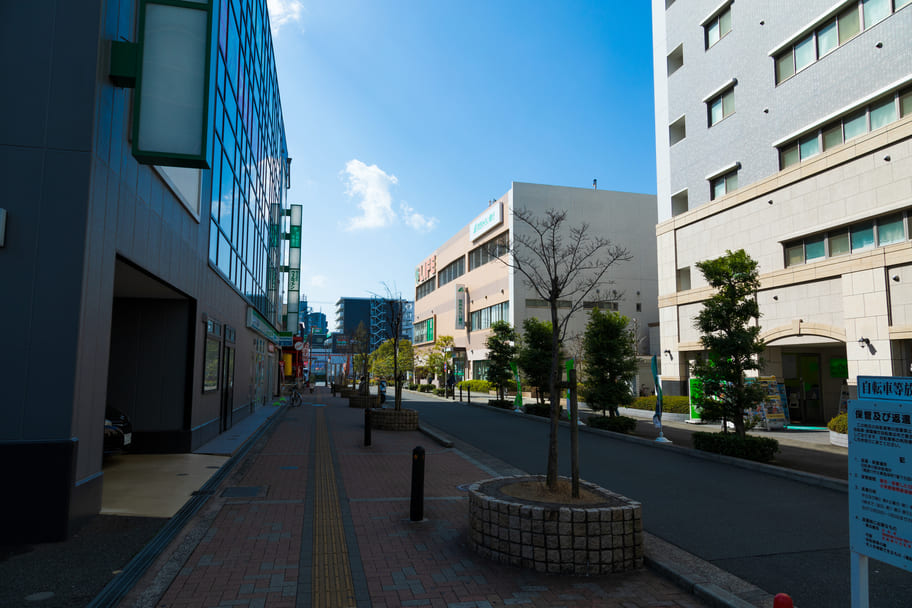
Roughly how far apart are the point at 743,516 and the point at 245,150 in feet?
62.3

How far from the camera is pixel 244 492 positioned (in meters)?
8.63

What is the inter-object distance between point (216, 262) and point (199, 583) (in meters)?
11.5

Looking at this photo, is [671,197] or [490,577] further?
[671,197]

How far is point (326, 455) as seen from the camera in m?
12.6

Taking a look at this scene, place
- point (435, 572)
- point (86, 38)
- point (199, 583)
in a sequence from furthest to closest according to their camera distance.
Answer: point (86, 38) → point (435, 572) → point (199, 583)

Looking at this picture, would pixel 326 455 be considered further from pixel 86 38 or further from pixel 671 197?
pixel 671 197

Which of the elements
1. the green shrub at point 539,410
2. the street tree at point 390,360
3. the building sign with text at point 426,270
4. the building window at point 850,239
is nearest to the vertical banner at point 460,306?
the street tree at point 390,360

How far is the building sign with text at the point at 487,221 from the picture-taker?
162 ft

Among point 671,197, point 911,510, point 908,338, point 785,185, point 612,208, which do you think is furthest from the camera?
point 612,208

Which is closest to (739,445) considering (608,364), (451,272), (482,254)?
(608,364)

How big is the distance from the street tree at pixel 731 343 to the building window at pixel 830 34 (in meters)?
11.3

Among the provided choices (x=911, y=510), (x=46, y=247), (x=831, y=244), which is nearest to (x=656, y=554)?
(x=911, y=510)

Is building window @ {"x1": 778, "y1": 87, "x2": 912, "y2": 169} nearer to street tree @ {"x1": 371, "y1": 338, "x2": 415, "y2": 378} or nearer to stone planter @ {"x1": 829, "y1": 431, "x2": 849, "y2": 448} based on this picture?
stone planter @ {"x1": 829, "y1": 431, "x2": 849, "y2": 448}

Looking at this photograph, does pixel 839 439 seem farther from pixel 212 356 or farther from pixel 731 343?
pixel 212 356
